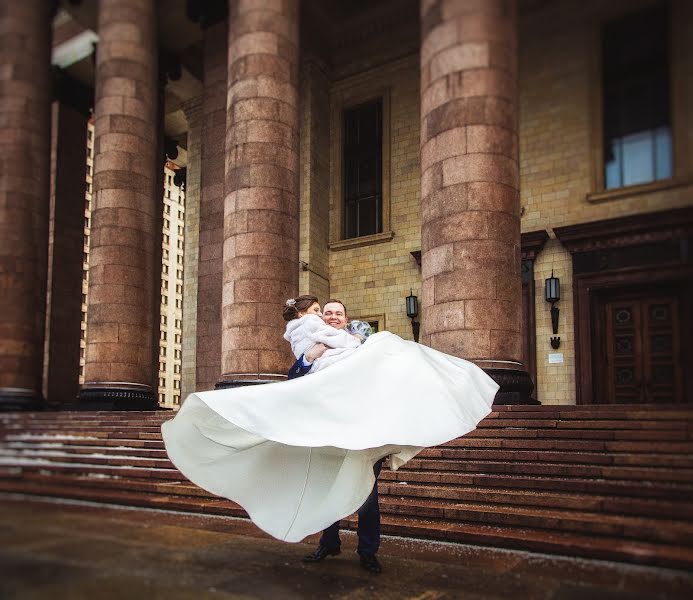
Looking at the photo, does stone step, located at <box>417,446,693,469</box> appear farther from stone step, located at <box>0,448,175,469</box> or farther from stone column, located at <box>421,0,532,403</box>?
stone step, located at <box>0,448,175,469</box>

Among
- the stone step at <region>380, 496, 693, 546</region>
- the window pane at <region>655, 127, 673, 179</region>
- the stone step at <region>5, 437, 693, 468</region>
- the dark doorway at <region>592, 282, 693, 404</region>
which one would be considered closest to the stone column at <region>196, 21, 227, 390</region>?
the stone step at <region>5, 437, 693, 468</region>

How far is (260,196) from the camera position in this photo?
12914 mm

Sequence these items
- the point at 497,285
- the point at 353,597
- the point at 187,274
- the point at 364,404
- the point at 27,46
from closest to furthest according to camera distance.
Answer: the point at 353,597, the point at 364,404, the point at 497,285, the point at 27,46, the point at 187,274

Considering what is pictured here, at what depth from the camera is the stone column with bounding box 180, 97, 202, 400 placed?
66.0 feet

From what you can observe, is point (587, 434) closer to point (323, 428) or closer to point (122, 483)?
point (323, 428)

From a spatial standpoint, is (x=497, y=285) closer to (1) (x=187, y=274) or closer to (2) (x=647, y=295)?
(2) (x=647, y=295)

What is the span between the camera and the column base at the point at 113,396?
592 inches

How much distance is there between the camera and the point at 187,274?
21453 mm

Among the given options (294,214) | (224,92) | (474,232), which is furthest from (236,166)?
(224,92)

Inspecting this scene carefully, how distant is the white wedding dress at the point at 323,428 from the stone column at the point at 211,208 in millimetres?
13609

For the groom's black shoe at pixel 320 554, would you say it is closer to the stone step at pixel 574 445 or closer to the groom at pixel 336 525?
the groom at pixel 336 525

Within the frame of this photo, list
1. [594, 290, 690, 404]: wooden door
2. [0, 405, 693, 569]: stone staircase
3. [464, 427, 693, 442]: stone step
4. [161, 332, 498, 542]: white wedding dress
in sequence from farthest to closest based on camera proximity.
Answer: [594, 290, 690, 404]: wooden door < [464, 427, 693, 442]: stone step < [0, 405, 693, 569]: stone staircase < [161, 332, 498, 542]: white wedding dress

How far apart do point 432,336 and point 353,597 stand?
21.9ft

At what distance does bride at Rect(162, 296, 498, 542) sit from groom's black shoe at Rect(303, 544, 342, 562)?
45cm
